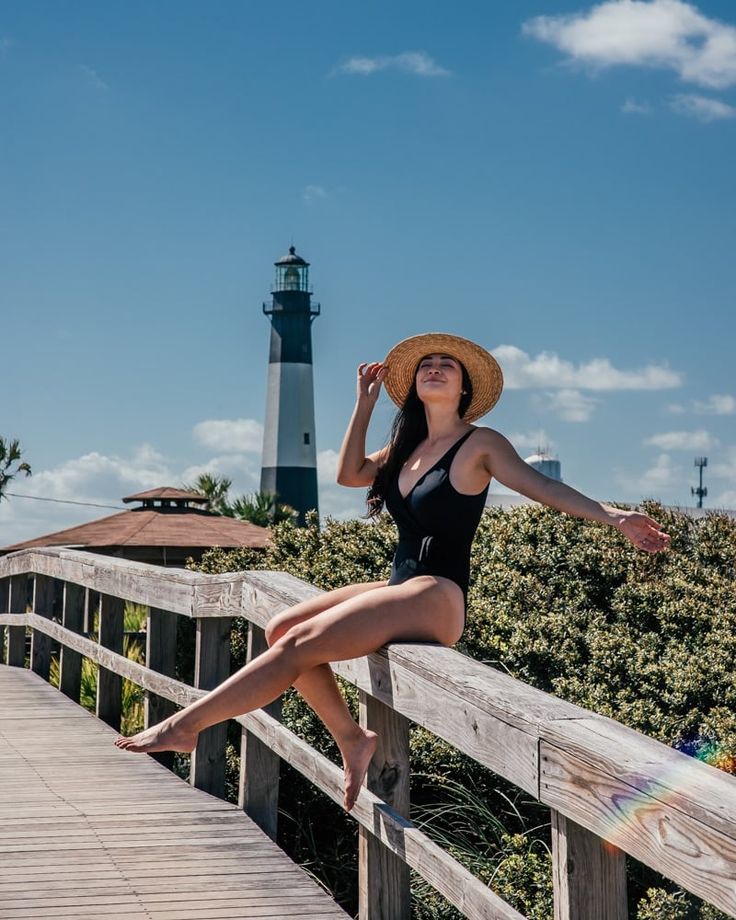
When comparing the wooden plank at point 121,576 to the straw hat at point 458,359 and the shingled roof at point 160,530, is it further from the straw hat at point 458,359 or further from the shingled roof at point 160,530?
the shingled roof at point 160,530

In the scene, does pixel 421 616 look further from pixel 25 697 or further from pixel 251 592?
pixel 25 697

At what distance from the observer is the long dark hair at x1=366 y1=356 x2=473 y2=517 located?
4.61 metres

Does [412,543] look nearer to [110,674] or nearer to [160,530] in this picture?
[110,674]

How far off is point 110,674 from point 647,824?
237 inches

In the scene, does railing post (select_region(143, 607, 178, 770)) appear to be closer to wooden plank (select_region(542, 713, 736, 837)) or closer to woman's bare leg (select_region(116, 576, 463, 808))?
woman's bare leg (select_region(116, 576, 463, 808))

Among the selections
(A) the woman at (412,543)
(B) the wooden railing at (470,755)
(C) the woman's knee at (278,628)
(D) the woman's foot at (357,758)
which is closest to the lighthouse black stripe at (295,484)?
(B) the wooden railing at (470,755)

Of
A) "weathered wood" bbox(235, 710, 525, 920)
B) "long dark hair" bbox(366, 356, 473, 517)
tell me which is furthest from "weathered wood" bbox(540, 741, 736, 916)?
"long dark hair" bbox(366, 356, 473, 517)

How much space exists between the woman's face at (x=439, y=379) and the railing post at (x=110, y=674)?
377 cm

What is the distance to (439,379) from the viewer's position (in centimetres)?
460

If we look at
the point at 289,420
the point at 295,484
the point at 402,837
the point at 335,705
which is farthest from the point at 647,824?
the point at 295,484

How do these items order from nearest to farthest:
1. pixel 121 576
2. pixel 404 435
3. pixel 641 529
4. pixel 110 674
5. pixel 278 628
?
pixel 641 529 → pixel 278 628 → pixel 404 435 → pixel 121 576 → pixel 110 674

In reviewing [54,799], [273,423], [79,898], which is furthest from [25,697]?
[273,423]

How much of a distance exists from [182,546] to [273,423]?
2358cm

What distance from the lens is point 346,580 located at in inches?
379
